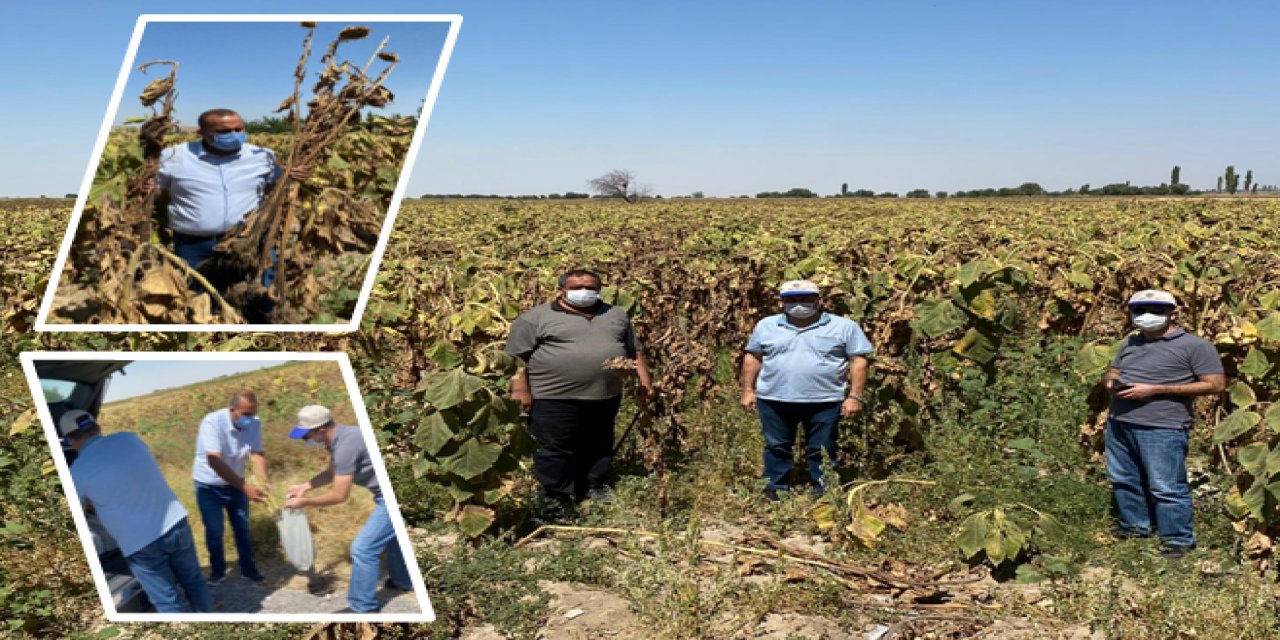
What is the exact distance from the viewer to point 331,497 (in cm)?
132

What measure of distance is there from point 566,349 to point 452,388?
0.94 metres

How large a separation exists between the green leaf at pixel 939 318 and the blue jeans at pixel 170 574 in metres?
4.86

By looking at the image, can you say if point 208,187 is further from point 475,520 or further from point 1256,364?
point 1256,364

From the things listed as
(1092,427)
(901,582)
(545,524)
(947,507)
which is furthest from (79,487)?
(1092,427)

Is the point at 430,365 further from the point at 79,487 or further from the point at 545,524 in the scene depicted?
the point at 79,487

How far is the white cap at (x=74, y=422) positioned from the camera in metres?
1.21

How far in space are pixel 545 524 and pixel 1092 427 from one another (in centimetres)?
302

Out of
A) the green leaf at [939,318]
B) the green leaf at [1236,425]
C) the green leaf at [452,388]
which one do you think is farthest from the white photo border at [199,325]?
the green leaf at [939,318]

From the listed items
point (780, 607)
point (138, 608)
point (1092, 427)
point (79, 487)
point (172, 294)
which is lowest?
point (780, 607)

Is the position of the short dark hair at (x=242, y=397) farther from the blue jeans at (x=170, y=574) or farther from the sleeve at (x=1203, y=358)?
the sleeve at (x=1203, y=358)

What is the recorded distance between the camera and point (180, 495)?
1.26 meters

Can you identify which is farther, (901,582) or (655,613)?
(901,582)

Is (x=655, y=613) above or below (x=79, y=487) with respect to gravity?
below

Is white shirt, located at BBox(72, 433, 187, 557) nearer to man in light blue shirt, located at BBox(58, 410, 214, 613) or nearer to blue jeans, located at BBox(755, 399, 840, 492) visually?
man in light blue shirt, located at BBox(58, 410, 214, 613)
